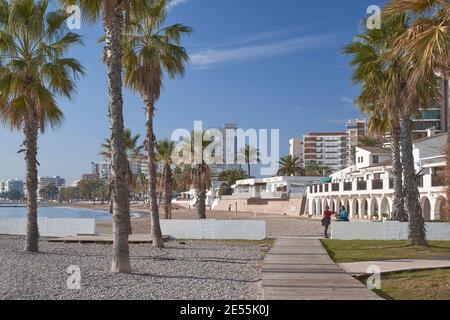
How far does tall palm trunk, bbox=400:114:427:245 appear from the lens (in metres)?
22.2

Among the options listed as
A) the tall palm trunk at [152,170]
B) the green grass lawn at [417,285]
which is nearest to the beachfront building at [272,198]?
the tall palm trunk at [152,170]

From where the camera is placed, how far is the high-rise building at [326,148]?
589 feet

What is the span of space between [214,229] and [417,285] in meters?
17.3

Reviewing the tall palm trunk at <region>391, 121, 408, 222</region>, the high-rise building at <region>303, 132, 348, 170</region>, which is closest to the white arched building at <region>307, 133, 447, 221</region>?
the tall palm trunk at <region>391, 121, 408, 222</region>

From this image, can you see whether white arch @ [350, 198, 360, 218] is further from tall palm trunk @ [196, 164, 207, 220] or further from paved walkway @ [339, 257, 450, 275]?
A: paved walkway @ [339, 257, 450, 275]

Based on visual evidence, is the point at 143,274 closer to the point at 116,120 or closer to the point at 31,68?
the point at 116,120

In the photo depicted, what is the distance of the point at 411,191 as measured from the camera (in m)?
22.1

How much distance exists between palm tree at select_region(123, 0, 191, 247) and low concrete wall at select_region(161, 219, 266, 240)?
734cm

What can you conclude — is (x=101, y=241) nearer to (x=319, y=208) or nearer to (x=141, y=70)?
(x=141, y=70)

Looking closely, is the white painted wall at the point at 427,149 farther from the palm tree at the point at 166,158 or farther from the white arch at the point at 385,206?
the palm tree at the point at 166,158

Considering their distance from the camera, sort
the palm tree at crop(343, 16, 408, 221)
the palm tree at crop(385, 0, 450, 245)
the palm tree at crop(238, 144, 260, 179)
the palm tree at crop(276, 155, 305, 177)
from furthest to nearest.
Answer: the palm tree at crop(238, 144, 260, 179), the palm tree at crop(276, 155, 305, 177), the palm tree at crop(343, 16, 408, 221), the palm tree at crop(385, 0, 450, 245)

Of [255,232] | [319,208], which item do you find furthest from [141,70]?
[319,208]

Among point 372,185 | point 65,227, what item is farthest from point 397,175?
point 372,185
